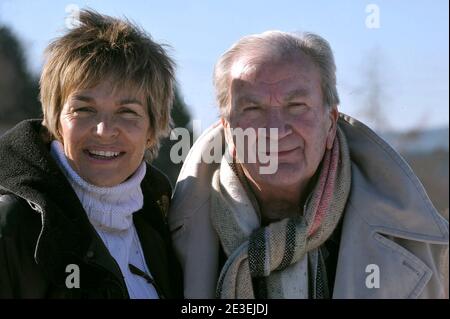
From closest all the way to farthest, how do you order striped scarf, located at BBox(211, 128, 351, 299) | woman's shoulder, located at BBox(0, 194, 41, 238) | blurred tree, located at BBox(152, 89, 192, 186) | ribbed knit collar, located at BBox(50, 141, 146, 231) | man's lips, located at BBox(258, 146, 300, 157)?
1. woman's shoulder, located at BBox(0, 194, 41, 238)
2. ribbed knit collar, located at BBox(50, 141, 146, 231)
3. striped scarf, located at BBox(211, 128, 351, 299)
4. man's lips, located at BBox(258, 146, 300, 157)
5. blurred tree, located at BBox(152, 89, 192, 186)

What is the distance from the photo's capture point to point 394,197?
3229mm

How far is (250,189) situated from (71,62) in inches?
38.9

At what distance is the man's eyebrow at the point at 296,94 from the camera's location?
3.13 meters

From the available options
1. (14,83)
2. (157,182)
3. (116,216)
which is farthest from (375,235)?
(14,83)

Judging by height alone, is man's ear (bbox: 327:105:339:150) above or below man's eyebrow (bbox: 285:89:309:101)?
below

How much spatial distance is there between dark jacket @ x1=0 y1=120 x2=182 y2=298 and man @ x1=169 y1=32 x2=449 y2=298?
0.58 metres

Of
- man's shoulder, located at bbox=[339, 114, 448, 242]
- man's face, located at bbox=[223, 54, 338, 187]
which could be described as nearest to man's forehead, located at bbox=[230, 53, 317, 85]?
man's face, located at bbox=[223, 54, 338, 187]

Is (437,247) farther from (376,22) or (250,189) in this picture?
(376,22)

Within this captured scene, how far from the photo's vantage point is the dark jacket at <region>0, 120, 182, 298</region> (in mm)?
2514

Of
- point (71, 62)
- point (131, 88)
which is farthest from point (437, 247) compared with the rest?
point (71, 62)

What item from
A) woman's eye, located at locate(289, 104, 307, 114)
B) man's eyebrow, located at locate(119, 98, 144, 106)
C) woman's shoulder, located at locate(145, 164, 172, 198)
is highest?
man's eyebrow, located at locate(119, 98, 144, 106)

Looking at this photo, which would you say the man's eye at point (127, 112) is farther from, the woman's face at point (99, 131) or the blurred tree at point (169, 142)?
the blurred tree at point (169, 142)

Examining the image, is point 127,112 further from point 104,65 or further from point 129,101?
point 104,65

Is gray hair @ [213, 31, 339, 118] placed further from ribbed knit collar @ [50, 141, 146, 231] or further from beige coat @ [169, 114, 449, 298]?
ribbed knit collar @ [50, 141, 146, 231]
